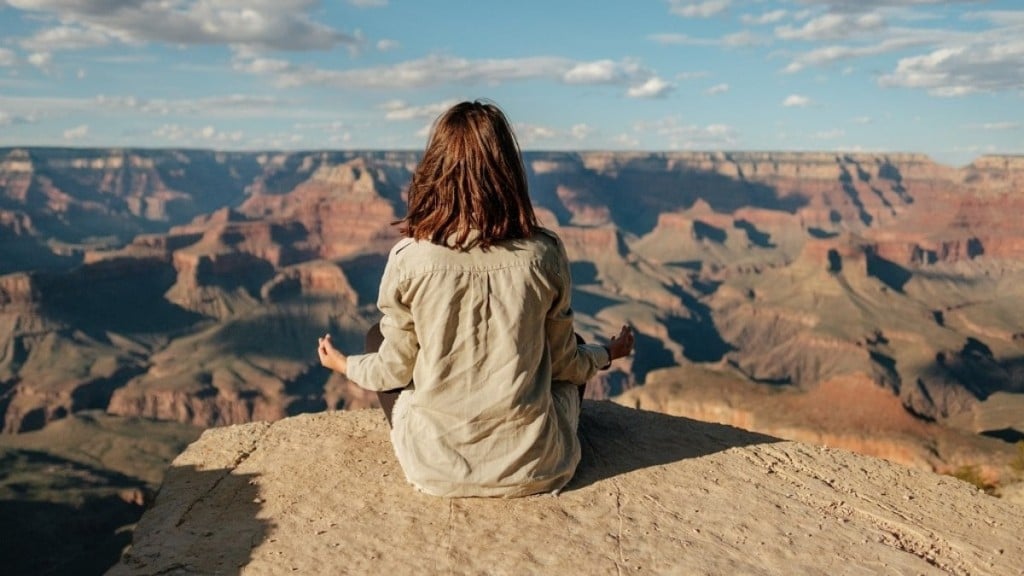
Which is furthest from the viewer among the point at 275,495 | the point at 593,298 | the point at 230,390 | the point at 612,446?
the point at 593,298

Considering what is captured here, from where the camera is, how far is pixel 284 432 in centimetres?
818

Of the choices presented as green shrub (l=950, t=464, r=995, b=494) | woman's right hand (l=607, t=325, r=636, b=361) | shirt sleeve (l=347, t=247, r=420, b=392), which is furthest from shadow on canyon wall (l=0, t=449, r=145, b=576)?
woman's right hand (l=607, t=325, r=636, b=361)

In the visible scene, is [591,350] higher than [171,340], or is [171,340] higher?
[591,350]

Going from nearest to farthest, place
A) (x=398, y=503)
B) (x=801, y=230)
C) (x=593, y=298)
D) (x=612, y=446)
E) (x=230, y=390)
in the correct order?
(x=398, y=503) → (x=612, y=446) → (x=230, y=390) → (x=593, y=298) → (x=801, y=230)

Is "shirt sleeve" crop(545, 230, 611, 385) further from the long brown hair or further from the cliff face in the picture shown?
the cliff face

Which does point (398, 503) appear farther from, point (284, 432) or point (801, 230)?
point (801, 230)

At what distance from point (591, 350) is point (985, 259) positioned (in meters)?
170

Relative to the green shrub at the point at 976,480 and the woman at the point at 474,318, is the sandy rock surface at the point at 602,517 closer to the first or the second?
the woman at the point at 474,318

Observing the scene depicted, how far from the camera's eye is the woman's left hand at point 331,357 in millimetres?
5438

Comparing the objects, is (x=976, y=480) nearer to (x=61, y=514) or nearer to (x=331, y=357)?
(x=331, y=357)

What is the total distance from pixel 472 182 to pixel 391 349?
1275mm

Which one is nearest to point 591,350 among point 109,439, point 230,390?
point 109,439

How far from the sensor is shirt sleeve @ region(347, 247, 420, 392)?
4727mm

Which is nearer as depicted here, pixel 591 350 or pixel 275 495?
pixel 591 350
